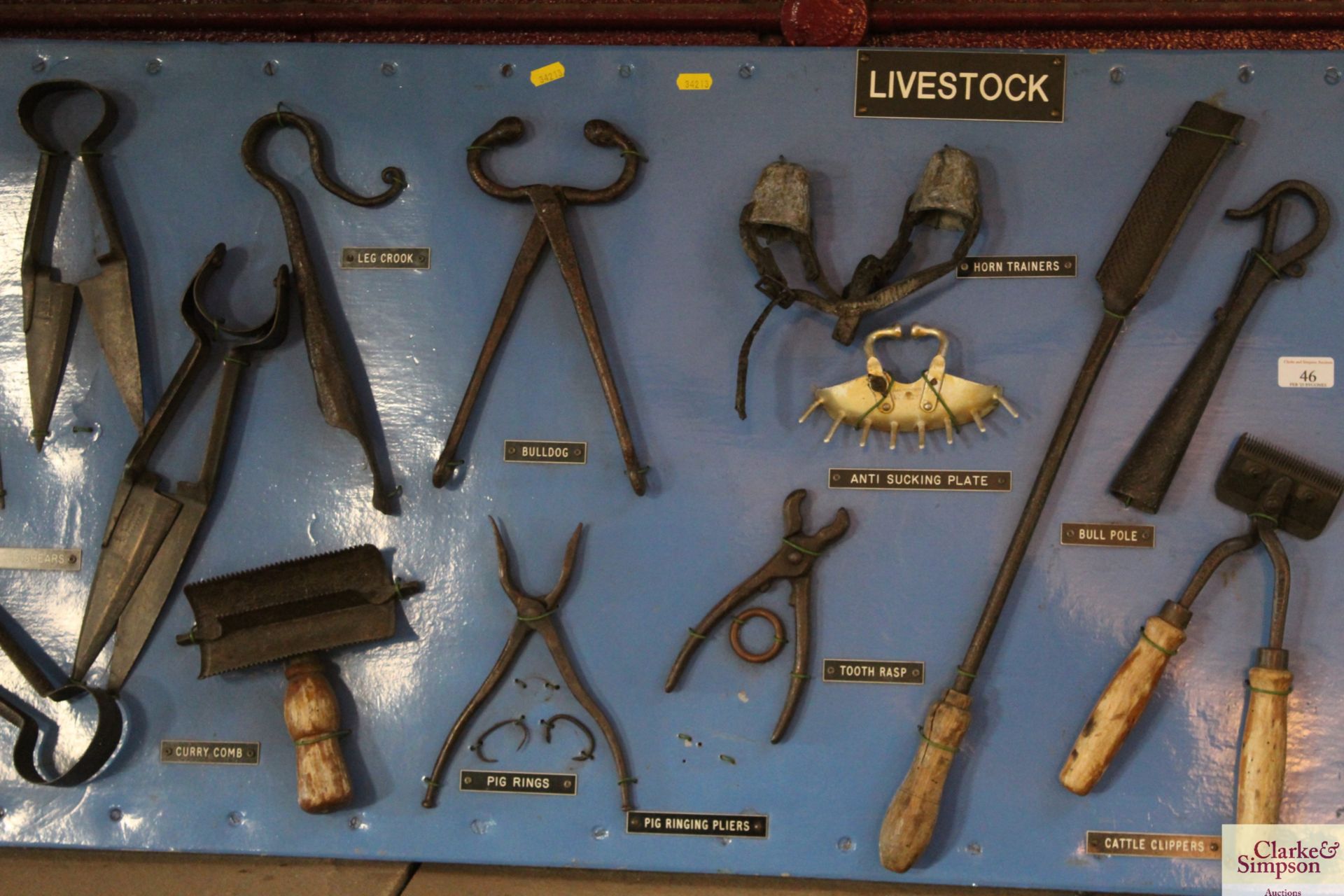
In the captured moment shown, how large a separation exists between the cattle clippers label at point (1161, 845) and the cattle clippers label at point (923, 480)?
0.71 metres

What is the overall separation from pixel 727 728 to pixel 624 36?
5.07ft

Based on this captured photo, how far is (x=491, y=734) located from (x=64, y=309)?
1.26 metres

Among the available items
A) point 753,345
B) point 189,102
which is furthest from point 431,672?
point 189,102

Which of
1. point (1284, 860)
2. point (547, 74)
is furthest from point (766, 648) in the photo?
point (547, 74)

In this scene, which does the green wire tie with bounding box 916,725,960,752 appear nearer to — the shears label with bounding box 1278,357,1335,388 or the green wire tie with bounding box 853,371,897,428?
the green wire tie with bounding box 853,371,897,428

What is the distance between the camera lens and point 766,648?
6.77ft

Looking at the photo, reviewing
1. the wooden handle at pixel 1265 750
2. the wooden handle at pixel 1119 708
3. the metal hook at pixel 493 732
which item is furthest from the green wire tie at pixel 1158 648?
the metal hook at pixel 493 732

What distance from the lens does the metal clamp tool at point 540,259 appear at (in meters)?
2.07

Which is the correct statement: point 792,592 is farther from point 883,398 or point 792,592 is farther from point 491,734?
point 491,734

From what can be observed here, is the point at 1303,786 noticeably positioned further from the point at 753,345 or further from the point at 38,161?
the point at 38,161

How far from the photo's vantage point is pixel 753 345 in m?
2.11

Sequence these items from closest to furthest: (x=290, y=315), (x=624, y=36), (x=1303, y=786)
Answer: (x=1303, y=786) → (x=290, y=315) → (x=624, y=36)

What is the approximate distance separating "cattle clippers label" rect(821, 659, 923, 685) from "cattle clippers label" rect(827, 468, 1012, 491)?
0.35 meters

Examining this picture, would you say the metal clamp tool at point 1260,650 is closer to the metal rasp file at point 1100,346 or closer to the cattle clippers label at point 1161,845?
the cattle clippers label at point 1161,845
